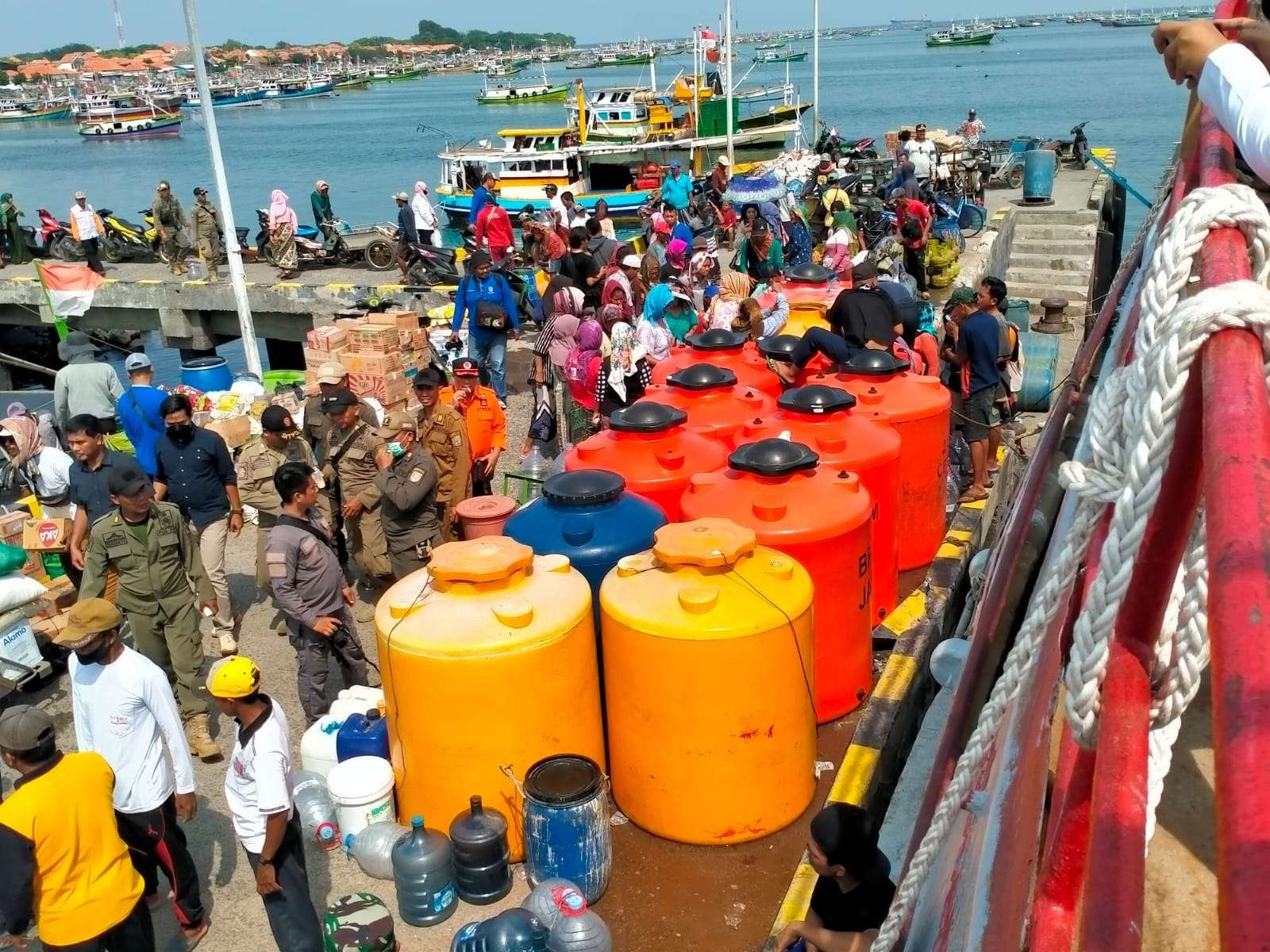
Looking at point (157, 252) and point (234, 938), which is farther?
point (157, 252)

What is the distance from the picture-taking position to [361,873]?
4.96 m

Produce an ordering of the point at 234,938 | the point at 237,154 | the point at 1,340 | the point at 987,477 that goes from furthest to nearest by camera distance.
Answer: the point at 237,154, the point at 1,340, the point at 987,477, the point at 234,938

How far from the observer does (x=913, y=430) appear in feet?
23.8

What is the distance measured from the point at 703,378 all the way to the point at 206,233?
14649 millimetres

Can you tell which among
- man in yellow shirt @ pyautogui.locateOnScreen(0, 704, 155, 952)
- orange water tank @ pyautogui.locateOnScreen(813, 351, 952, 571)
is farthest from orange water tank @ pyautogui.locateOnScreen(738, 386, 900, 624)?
man in yellow shirt @ pyautogui.locateOnScreen(0, 704, 155, 952)

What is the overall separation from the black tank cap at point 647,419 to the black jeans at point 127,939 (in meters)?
3.67

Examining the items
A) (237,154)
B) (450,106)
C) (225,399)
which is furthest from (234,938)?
(450,106)

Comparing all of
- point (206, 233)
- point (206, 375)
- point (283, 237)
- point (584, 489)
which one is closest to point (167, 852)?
point (584, 489)

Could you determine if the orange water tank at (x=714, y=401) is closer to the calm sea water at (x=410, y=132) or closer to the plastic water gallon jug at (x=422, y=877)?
the plastic water gallon jug at (x=422, y=877)

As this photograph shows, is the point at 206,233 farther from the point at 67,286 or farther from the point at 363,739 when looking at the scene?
the point at 363,739

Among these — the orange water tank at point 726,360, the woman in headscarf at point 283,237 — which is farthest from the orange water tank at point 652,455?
the woman in headscarf at point 283,237

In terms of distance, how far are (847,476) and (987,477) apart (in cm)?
325

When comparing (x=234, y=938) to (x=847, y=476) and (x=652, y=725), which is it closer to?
(x=652, y=725)

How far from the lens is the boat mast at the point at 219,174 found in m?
11.4
